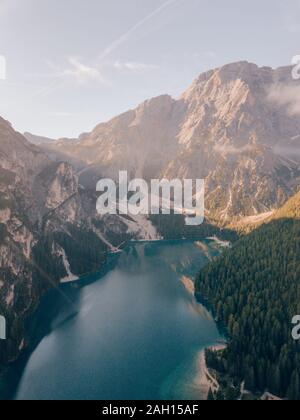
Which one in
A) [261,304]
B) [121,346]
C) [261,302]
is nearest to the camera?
[121,346]

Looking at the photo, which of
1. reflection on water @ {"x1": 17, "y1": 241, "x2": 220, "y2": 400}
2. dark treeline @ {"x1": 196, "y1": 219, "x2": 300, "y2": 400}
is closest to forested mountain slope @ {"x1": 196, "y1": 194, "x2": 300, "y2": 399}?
dark treeline @ {"x1": 196, "y1": 219, "x2": 300, "y2": 400}

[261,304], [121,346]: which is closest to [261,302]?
[261,304]

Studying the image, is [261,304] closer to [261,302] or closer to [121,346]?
[261,302]

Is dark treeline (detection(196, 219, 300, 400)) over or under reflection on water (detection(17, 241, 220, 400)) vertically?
over

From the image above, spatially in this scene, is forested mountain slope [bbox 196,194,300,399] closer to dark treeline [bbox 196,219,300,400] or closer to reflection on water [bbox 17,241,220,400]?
dark treeline [bbox 196,219,300,400]

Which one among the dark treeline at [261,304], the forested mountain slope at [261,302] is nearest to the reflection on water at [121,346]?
the dark treeline at [261,304]

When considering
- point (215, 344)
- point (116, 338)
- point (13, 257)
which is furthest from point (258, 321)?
point (13, 257)
